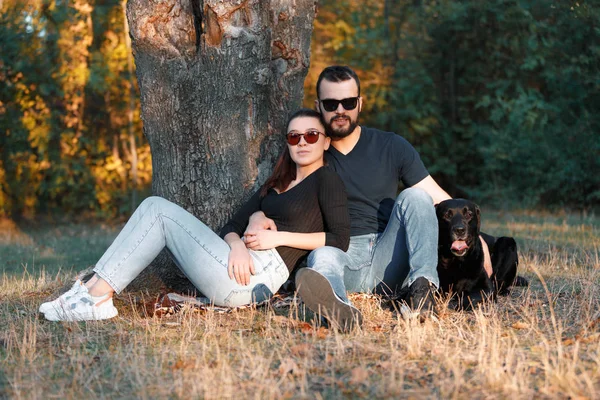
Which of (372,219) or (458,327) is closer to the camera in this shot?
(458,327)

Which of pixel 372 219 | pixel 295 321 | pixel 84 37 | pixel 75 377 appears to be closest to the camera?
pixel 75 377

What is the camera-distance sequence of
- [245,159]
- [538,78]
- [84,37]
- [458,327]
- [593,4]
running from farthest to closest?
[538,78]
[84,37]
[593,4]
[245,159]
[458,327]

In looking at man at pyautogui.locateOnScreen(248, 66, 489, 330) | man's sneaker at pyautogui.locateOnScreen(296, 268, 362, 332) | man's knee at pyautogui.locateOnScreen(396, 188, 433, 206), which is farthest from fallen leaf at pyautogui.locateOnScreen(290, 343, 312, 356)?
man's knee at pyautogui.locateOnScreen(396, 188, 433, 206)

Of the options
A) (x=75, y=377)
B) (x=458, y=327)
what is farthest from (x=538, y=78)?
(x=75, y=377)

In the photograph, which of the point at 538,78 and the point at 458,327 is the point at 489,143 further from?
the point at 458,327

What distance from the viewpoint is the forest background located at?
13234mm

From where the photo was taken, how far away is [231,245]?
4609 mm

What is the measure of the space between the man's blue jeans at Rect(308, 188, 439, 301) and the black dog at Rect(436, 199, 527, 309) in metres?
0.28

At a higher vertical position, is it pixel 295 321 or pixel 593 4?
pixel 593 4

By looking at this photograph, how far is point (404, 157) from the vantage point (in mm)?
5102

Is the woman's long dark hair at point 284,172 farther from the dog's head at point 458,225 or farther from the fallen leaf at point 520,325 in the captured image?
the fallen leaf at point 520,325

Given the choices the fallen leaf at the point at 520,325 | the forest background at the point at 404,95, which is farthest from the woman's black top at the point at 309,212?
the forest background at the point at 404,95

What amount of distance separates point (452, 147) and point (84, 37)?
8.26 m

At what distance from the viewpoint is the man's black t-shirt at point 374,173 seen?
5043 millimetres
